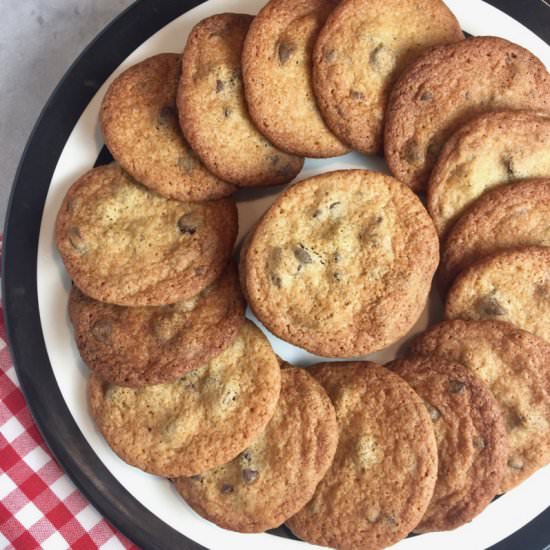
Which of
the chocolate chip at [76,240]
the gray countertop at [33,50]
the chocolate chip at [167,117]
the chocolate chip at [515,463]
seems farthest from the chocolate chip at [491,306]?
the gray countertop at [33,50]

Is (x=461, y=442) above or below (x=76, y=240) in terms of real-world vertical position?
below

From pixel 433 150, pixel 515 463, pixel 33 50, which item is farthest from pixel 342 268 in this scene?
pixel 33 50

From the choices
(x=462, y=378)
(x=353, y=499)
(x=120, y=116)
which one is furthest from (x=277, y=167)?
(x=353, y=499)

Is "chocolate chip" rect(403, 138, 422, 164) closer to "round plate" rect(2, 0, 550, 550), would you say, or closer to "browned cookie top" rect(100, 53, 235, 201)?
"round plate" rect(2, 0, 550, 550)

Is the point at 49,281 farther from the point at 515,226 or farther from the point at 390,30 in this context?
the point at 515,226

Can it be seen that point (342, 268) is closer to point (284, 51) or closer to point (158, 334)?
point (158, 334)

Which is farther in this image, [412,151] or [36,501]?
[36,501]
